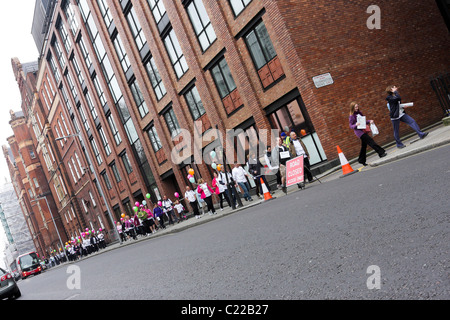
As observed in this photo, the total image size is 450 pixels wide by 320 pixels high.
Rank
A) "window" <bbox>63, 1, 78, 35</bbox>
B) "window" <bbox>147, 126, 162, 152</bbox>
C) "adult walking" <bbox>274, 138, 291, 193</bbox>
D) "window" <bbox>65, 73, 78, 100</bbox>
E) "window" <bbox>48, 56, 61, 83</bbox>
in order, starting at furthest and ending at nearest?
"window" <bbox>48, 56, 61, 83</bbox>, "window" <bbox>65, 73, 78, 100</bbox>, "window" <bbox>63, 1, 78, 35</bbox>, "window" <bbox>147, 126, 162, 152</bbox>, "adult walking" <bbox>274, 138, 291, 193</bbox>

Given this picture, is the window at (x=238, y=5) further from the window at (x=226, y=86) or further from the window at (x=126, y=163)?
the window at (x=126, y=163)

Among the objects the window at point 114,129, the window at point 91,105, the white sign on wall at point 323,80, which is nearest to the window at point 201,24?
the white sign on wall at point 323,80

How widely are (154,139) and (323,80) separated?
16.2m

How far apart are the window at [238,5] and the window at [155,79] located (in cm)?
889

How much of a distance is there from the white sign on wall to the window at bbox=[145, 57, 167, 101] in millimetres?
12556

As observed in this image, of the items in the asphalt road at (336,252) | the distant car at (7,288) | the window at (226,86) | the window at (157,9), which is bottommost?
the asphalt road at (336,252)

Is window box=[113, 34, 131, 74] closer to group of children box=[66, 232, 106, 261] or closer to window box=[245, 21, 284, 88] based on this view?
window box=[245, 21, 284, 88]

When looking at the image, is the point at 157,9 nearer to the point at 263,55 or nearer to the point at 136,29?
the point at 136,29

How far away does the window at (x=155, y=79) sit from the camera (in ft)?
86.2

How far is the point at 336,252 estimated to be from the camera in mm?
4875

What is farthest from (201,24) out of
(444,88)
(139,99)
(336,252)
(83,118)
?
(83,118)

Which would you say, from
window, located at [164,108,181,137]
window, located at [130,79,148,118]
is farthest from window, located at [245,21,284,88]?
window, located at [130,79,148,118]

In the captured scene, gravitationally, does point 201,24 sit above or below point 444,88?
above

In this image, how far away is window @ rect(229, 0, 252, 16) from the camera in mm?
17883
